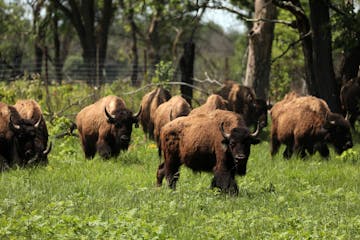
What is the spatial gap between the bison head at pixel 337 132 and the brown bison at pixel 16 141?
19.5 feet

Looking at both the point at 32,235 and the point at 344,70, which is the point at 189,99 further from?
the point at 32,235

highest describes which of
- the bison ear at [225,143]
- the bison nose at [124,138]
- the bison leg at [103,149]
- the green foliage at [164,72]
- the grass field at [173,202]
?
the green foliage at [164,72]

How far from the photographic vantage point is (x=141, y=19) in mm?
65688

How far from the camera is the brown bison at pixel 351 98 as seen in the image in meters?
22.3

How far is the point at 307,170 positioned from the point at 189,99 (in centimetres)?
853

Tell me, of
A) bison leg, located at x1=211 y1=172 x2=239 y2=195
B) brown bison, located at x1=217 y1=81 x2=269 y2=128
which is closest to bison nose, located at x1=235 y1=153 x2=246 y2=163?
bison leg, located at x1=211 y1=172 x2=239 y2=195

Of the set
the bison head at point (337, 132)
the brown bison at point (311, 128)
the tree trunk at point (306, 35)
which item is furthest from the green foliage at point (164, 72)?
the bison head at point (337, 132)

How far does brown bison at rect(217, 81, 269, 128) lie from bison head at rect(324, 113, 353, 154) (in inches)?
195

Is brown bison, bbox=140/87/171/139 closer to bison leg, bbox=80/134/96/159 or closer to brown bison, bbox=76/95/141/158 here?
brown bison, bbox=76/95/141/158

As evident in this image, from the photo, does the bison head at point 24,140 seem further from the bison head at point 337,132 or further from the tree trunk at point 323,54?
the tree trunk at point 323,54

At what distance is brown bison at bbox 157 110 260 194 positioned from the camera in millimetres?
11250

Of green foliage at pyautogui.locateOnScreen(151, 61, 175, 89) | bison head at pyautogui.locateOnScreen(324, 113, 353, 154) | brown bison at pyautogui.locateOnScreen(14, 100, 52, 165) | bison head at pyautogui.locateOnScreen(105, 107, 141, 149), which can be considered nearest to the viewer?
brown bison at pyautogui.locateOnScreen(14, 100, 52, 165)

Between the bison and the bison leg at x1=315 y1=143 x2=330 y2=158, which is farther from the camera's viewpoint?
the bison leg at x1=315 y1=143 x2=330 y2=158

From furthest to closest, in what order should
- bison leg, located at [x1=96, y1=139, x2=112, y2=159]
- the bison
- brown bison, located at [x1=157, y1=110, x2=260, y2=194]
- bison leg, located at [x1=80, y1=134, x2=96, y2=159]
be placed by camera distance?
1. bison leg, located at [x1=80, y1=134, x2=96, y2=159]
2. the bison
3. bison leg, located at [x1=96, y1=139, x2=112, y2=159]
4. brown bison, located at [x1=157, y1=110, x2=260, y2=194]
